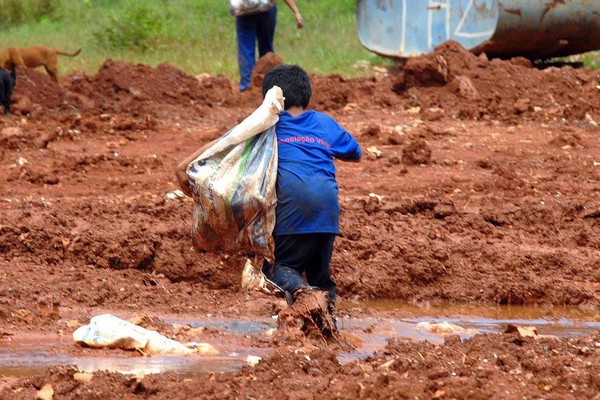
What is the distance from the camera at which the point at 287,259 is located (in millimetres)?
5059

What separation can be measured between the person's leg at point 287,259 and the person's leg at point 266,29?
8690 mm

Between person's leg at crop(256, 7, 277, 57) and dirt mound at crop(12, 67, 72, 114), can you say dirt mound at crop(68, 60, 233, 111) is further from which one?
person's leg at crop(256, 7, 277, 57)

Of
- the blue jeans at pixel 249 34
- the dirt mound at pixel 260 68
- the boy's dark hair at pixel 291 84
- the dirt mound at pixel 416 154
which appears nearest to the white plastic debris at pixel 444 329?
the boy's dark hair at pixel 291 84

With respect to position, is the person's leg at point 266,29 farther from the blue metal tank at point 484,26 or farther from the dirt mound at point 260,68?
the blue metal tank at point 484,26

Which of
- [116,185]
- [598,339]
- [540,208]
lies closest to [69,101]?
[116,185]

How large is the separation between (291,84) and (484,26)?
33.8ft

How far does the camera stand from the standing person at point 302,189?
196 inches

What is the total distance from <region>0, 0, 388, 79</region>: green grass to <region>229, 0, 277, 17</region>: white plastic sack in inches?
116

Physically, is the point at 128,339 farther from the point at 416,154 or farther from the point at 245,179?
the point at 416,154

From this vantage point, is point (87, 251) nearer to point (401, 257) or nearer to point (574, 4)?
point (401, 257)

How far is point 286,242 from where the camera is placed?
5.03 m

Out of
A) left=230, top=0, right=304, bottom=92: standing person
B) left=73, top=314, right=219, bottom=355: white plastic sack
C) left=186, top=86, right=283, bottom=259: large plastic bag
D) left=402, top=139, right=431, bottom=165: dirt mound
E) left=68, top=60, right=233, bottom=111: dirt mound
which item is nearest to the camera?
left=73, top=314, right=219, bottom=355: white plastic sack

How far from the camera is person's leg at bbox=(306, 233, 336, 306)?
509 cm

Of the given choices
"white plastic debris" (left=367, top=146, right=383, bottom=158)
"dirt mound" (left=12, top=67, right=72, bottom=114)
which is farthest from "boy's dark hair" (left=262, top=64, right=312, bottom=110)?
"dirt mound" (left=12, top=67, right=72, bottom=114)
